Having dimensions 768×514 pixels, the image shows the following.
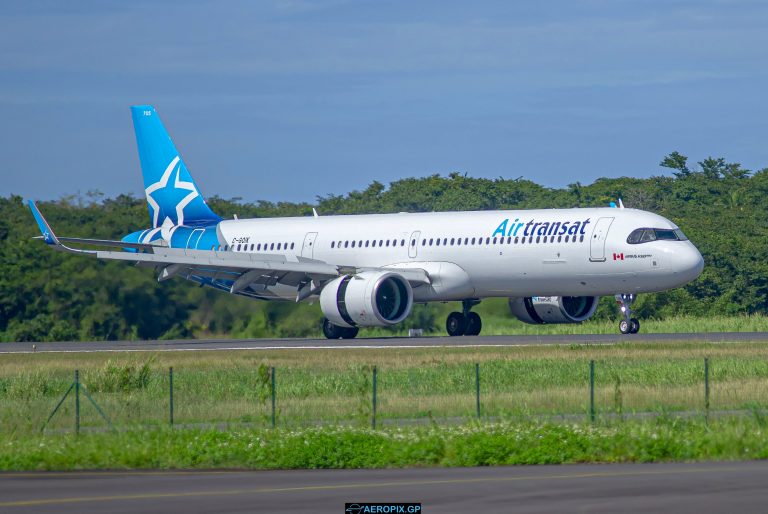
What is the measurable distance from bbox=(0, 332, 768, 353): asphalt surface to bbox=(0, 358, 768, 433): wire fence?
8218mm

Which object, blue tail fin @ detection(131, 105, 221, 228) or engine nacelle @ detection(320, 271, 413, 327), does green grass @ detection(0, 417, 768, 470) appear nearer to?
engine nacelle @ detection(320, 271, 413, 327)

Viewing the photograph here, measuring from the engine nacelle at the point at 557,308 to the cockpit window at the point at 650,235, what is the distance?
523 centimetres

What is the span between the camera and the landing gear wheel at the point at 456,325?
55.6 m

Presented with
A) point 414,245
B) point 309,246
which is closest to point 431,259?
point 414,245

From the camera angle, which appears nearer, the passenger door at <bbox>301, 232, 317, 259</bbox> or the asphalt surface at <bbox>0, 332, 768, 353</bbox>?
the asphalt surface at <bbox>0, 332, 768, 353</bbox>

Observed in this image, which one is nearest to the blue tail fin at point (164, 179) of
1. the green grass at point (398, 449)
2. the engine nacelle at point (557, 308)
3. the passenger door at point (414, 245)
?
the passenger door at point (414, 245)

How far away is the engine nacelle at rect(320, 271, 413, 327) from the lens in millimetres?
50031

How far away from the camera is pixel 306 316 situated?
59250 mm

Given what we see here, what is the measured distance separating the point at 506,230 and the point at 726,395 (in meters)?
19.4

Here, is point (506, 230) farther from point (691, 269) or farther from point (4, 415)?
point (4, 415)

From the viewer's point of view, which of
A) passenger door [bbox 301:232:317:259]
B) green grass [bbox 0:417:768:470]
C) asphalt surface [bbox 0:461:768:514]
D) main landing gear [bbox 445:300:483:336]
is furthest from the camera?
passenger door [bbox 301:232:317:259]

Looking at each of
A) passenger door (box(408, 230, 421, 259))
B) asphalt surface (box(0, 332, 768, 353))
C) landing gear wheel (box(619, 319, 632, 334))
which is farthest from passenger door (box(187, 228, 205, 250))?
landing gear wheel (box(619, 319, 632, 334))

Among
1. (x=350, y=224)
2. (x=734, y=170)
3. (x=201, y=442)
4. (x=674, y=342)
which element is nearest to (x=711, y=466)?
(x=201, y=442)

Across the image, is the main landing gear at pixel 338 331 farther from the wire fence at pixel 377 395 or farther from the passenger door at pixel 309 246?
the wire fence at pixel 377 395
